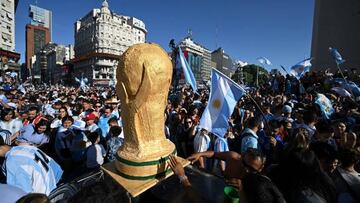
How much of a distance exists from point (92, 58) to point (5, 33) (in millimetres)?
29958

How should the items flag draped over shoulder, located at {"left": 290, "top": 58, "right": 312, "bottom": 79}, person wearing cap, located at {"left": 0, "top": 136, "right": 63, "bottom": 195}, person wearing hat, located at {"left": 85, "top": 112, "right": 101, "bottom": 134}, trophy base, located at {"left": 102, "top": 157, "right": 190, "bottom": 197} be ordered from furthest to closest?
1. flag draped over shoulder, located at {"left": 290, "top": 58, "right": 312, "bottom": 79}
2. person wearing hat, located at {"left": 85, "top": 112, "right": 101, "bottom": 134}
3. person wearing cap, located at {"left": 0, "top": 136, "right": 63, "bottom": 195}
4. trophy base, located at {"left": 102, "top": 157, "right": 190, "bottom": 197}

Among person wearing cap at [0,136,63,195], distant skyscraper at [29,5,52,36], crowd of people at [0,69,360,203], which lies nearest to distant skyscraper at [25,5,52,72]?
distant skyscraper at [29,5,52,36]

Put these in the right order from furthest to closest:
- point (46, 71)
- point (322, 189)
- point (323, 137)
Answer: point (46, 71)
point (323, 137)
point (322, 189)

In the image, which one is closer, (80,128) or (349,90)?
(80,128)

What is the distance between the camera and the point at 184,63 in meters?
6.58

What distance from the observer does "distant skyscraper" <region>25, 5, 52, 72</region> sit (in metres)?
116

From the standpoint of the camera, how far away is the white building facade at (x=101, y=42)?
71.9 metres

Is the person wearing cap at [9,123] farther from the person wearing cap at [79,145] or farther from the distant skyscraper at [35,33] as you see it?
the distant skyscraper at [35,33]

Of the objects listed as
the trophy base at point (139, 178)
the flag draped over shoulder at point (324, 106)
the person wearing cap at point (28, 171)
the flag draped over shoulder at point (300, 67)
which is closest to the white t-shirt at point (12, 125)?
the person wearing cap at point (28, 171)

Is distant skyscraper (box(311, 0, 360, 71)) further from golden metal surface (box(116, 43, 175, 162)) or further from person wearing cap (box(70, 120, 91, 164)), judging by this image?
golden metal surface (box(116, 43, 175, 162))

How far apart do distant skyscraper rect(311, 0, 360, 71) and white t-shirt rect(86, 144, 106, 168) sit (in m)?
24.5

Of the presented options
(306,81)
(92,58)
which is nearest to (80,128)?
(306,81)

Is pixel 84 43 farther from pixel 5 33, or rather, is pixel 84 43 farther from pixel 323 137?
pixel 323 137

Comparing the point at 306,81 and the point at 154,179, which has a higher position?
the point at 306,81
